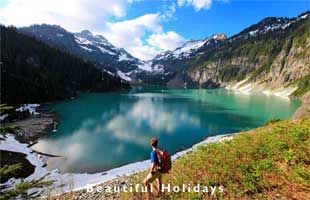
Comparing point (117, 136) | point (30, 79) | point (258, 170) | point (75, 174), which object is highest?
point (258, 170)

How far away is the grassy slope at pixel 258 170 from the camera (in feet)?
26.8

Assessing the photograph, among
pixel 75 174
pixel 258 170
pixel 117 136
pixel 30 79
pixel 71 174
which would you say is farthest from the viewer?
pixel 30 79

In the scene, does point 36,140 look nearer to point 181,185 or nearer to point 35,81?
point 181,185

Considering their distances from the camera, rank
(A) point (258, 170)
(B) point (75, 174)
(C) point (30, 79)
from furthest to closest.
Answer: (C) point (30, 79), (B) point (75, 174), (A) point (258, 170)

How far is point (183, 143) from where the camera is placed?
4797cm

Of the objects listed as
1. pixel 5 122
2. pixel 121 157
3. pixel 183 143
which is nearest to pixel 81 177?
pixel 121 157

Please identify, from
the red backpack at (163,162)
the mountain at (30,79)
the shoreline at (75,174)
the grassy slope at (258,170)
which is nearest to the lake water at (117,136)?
the shoreline at (75,174)

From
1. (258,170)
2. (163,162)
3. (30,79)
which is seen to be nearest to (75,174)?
(163,162)

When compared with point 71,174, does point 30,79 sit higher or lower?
higher

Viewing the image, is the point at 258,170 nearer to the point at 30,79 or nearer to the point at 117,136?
→ the point at 117,136

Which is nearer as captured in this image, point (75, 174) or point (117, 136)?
point (75, 174)

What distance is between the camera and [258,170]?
10.1m

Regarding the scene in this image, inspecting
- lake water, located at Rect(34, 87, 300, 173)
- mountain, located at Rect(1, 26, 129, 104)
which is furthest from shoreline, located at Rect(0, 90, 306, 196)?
mountain, located at Rect(1, 26, 129, 104)

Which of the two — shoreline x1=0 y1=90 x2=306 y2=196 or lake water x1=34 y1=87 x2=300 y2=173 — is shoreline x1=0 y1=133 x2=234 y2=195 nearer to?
shoreline x1=0 y1=90 x2=306 y2=196
